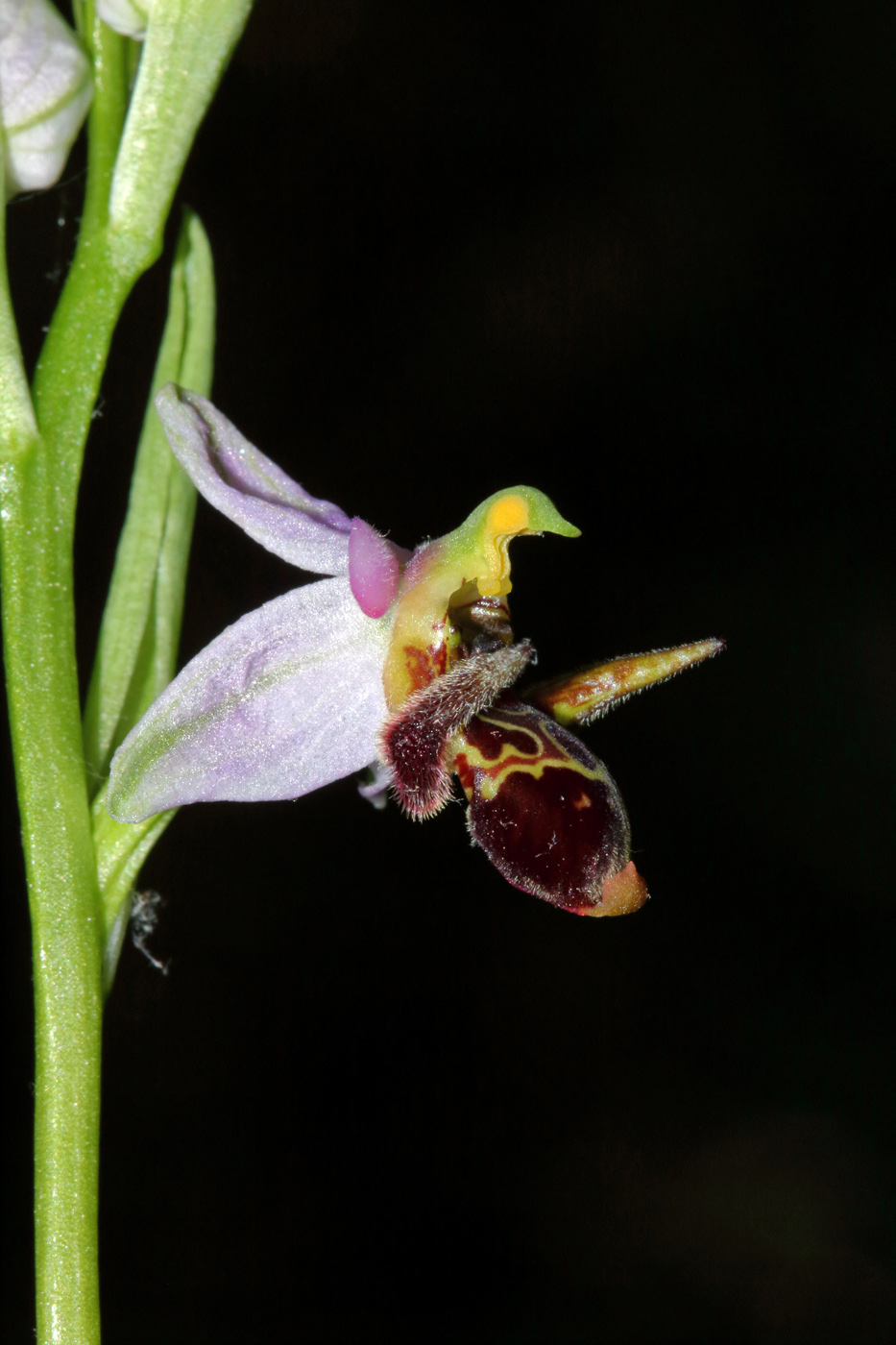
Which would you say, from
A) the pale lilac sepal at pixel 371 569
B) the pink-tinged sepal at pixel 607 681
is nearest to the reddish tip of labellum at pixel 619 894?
the pink-tinged sepal at pixel 607 681

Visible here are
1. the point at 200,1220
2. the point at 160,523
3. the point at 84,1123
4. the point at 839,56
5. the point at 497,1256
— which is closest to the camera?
the point at 84,1123

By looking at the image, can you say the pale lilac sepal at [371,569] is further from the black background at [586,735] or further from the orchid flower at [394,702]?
the black background at [586,735]

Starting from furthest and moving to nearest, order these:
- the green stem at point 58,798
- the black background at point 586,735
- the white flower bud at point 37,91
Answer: the black background at point 586,735, the white flower bud at point 37,91, the green stem at point 58,798

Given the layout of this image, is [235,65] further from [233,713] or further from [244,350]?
[233,713]

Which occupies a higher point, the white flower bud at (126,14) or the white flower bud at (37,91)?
the white flower bud at (126,14)

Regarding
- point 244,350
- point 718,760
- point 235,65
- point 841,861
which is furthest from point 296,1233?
point 235,65

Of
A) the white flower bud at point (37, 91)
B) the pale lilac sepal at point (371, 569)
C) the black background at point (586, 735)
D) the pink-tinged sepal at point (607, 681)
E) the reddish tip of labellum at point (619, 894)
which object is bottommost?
the black background at point (586, 735)

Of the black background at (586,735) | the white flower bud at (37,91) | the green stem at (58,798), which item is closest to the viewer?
the green stem at (58,798)
